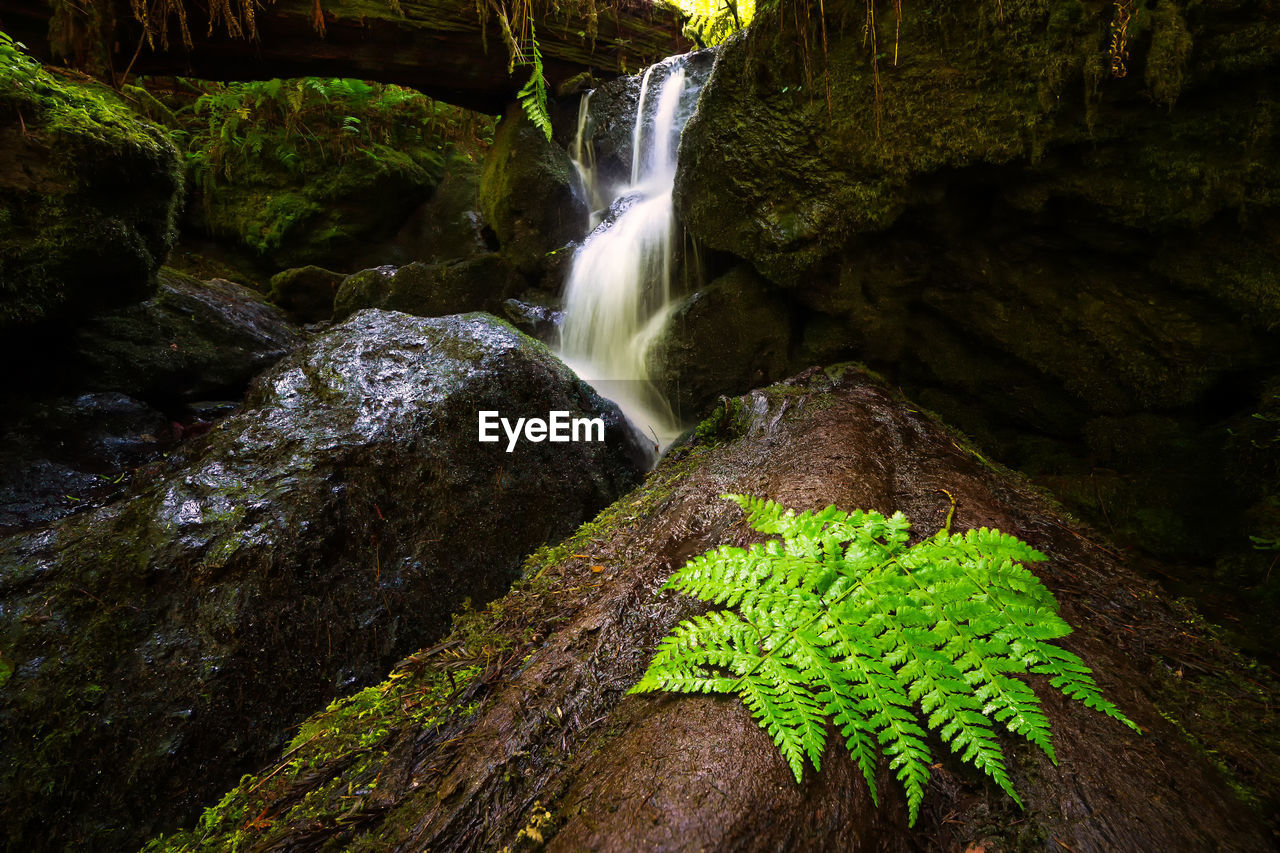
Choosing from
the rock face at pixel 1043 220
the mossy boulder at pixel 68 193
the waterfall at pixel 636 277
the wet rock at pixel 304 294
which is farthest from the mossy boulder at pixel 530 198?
the mossy boulder at pixel 68 193

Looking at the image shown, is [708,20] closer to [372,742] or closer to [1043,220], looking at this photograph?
[1043,220]

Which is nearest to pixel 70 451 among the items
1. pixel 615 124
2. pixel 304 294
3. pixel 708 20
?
pixel 304 294

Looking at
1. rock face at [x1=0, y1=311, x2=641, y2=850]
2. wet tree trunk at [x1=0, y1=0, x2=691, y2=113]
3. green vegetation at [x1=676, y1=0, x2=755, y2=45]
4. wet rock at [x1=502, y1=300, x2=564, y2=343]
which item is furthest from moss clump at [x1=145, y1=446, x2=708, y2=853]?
green vegetation at [x1=676, y1=0, x2=755, y2=45]

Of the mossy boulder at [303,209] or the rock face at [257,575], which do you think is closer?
the rock face at [257,575]

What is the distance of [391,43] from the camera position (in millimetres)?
6832

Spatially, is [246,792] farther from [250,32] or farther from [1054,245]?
[250,32]

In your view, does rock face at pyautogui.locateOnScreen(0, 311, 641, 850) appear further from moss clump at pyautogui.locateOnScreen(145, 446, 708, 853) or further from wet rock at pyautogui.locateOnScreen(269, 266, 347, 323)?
wet rock at pyautogui.locateOnScreen(269, 266, 347, 323)

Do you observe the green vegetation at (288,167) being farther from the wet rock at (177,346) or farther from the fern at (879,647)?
the fern at (879,647)

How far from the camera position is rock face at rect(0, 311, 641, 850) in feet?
6.21

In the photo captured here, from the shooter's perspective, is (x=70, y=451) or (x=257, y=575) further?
(x=70, y=451)

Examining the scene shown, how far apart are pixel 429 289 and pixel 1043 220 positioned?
7733 millimetres

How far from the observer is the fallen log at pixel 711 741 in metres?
0.96

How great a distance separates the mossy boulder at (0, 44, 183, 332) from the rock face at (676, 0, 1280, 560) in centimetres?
476

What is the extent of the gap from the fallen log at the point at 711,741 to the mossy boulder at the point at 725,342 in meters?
2.35
